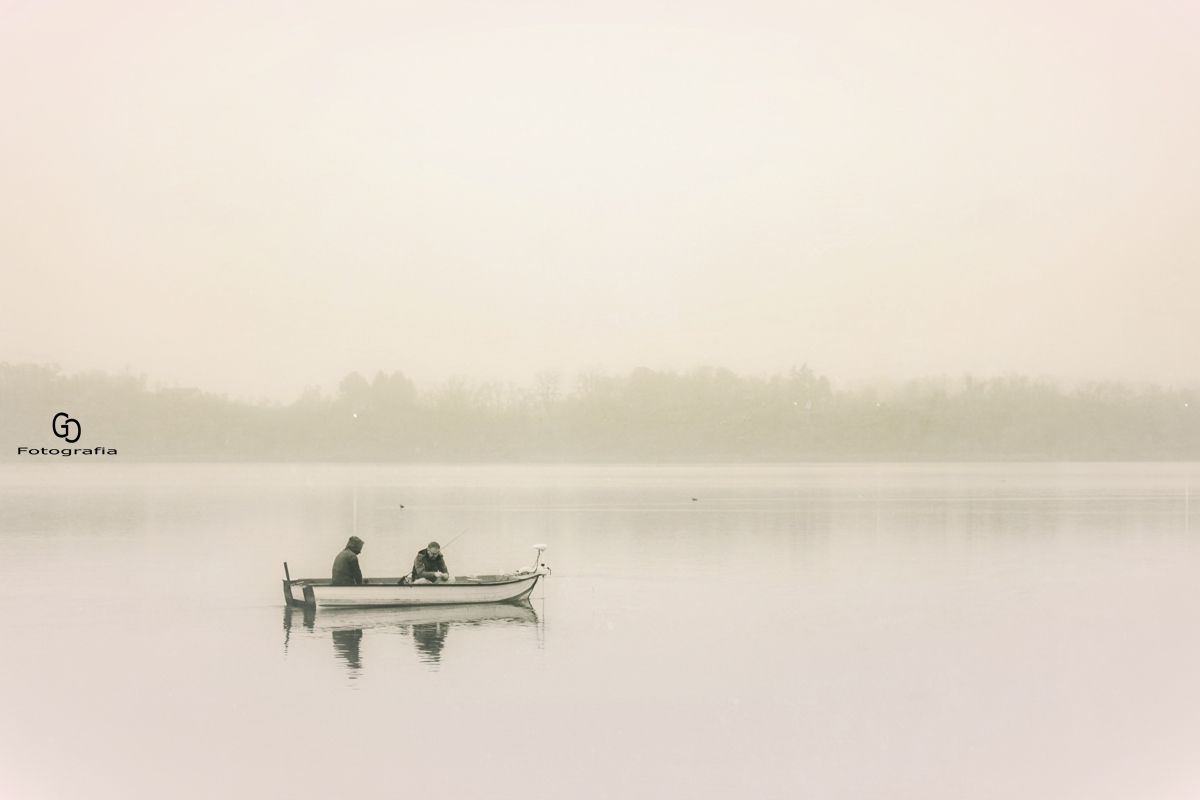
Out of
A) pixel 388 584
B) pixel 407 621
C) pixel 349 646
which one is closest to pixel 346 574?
pixel 388 584

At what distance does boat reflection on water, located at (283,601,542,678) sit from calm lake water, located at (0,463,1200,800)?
2.2 inches

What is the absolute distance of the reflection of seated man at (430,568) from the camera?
17.4 m

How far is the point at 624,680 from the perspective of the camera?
568 inches

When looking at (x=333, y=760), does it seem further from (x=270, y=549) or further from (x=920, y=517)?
(x=920, y=517)

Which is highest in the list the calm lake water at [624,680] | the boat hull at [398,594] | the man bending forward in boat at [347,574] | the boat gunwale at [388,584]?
the man bending forward in boat at [347,574]

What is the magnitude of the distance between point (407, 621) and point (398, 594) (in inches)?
18.4

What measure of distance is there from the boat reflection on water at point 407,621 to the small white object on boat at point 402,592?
0.48ft

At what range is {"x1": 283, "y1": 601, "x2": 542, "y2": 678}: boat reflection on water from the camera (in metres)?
16.9

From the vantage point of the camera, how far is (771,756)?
1196 cm

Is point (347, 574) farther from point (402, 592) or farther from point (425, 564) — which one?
point (425, 564)

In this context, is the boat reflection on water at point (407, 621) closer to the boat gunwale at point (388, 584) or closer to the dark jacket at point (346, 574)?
the boat gunwale at point (388, 584)

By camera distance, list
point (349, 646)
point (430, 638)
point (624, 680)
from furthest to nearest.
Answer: point (430, 638) < point (349, 646) < point (624, 680)

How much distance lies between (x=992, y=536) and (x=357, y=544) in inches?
959

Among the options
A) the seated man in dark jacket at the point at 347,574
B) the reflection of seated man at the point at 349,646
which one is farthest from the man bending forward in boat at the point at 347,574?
the reflection of seated man at the point at 349,646
